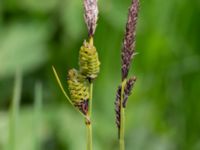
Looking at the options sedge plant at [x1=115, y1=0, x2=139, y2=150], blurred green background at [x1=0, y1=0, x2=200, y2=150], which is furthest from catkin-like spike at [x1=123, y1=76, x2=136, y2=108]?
blurred green background at [x1=0, y1=0, x2=200, y2=150]

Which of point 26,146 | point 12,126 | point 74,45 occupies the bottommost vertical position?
point 26,146

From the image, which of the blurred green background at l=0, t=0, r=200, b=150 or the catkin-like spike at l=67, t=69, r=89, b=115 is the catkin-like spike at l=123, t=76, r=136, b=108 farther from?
the blurred green background at l=0, t=0, r=200, b=150

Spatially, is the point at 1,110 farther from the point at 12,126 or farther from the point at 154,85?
the point at 12,126

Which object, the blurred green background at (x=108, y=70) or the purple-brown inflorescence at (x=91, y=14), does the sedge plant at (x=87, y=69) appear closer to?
the purple-brown inflorescence at (x=91, y=14)

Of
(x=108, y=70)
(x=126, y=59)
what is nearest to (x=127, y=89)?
(x=126, y=59)

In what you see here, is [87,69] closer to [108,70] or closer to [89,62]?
[89,62]

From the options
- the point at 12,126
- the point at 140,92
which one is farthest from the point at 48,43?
the point at 12,126

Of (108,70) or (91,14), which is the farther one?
(108,70)
